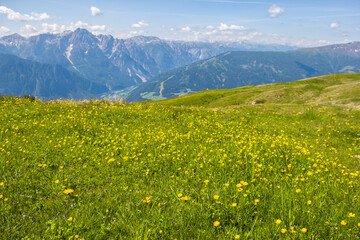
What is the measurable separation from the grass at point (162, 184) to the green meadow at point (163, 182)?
0.03 metres

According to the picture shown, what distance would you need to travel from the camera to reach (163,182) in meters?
5.92

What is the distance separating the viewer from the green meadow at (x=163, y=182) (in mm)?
3775

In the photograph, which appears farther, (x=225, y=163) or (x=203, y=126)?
(x=203, y=126)

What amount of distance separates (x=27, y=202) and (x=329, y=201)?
7.05m

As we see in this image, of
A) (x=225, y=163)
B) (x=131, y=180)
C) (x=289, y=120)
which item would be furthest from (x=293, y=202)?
(x=289, y=120)

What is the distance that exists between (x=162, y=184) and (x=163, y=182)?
0.86 ft

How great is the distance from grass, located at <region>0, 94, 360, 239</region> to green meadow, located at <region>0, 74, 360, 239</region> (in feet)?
0.10

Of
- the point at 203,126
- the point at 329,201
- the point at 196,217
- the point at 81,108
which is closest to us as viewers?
the point at 196,217

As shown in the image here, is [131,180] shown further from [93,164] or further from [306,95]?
[306,95]

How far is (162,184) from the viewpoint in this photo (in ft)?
18.6

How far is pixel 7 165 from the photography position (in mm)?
6496

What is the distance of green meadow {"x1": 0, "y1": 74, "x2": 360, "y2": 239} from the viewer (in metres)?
3.78

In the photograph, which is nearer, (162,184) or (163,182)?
(162,184)

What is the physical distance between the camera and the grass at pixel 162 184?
3768 millimetres
